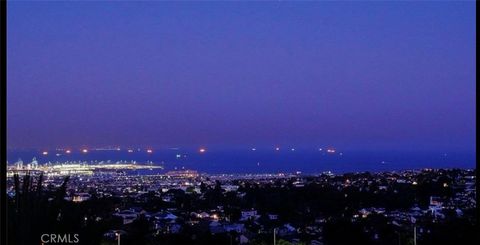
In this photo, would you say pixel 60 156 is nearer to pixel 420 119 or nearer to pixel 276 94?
pixel 276 94

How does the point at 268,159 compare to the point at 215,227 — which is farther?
the point at 268,159

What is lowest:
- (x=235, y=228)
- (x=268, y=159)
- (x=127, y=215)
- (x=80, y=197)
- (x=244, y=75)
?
(x=235, y=228)

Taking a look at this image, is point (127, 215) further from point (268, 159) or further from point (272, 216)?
point (268, 159)

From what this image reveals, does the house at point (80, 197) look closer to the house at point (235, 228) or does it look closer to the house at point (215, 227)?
the house at point (215, 227)

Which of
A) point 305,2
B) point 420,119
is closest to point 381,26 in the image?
point 305,2

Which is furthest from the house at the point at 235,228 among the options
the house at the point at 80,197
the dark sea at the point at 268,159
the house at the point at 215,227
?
the dark sea at the point at 268,159

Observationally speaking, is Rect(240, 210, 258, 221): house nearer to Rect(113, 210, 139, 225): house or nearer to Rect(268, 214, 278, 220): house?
Rect(268, 214, 278, 220): house

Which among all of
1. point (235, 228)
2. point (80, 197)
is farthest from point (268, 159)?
point (80, 197)

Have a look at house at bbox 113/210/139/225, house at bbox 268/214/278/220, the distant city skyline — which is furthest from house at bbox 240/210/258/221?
the distant city skyline
